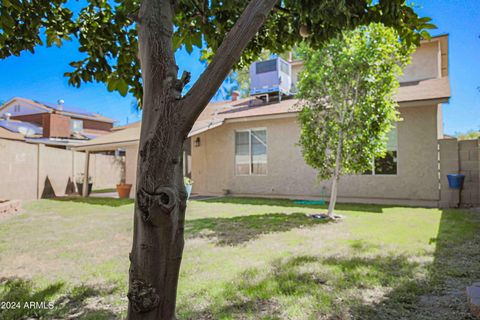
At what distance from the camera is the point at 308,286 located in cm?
353

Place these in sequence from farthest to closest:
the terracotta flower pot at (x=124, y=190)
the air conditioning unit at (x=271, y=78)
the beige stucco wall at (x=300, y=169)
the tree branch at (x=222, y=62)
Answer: the air conditioning unit at (x=271, y=78) → the terracotta flower pot at (x=124, y=190) → the beige stucco wall at (x=300, y=169) → the tree branch at (x=222, y=62)

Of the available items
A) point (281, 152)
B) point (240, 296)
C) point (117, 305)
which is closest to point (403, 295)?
point (240, 296)

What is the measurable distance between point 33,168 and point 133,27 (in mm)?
12095

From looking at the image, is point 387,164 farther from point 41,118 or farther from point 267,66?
point 41,118

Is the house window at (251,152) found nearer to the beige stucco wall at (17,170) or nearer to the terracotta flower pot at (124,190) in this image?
the terracotta flower pot at (124,190)

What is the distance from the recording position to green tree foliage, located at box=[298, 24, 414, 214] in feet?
24.8

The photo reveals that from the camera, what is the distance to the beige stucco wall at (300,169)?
10.2 meters

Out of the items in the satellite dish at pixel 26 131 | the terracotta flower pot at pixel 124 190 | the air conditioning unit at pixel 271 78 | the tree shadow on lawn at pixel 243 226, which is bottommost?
the tree shadow on lawn at pixel 243 226

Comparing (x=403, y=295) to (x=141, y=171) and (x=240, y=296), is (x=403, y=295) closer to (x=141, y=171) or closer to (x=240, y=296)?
(x=240, y=296)

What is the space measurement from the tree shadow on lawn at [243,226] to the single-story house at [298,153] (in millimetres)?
3342

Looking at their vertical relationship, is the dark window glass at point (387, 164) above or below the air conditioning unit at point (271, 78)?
below

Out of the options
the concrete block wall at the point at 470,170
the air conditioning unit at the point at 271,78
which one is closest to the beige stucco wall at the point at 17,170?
the air conditioning unit at the point at 271,78

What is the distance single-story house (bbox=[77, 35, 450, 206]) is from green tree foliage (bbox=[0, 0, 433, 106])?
5.86 metres

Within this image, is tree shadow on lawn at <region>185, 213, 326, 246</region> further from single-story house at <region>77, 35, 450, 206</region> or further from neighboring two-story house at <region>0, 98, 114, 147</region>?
neighboring two-story house at <region>0, 98, 114, 147</region>
